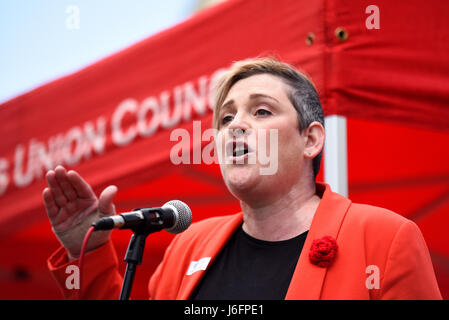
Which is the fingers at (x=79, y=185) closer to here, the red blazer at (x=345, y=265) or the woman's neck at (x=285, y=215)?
the red blazer at (x=345, y=265)

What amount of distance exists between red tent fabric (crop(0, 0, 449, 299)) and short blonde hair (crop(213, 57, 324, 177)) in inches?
9.2

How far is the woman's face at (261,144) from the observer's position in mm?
1607

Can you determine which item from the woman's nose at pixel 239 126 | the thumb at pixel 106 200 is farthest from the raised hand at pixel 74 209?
the woman's nose at pixel 239 126

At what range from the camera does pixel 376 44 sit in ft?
6.76

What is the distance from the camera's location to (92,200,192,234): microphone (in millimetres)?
1228

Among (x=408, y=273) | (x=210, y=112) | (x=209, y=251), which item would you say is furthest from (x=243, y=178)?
(x=210, y=112)

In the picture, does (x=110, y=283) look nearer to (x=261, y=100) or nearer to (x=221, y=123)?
(x=221, y=123)

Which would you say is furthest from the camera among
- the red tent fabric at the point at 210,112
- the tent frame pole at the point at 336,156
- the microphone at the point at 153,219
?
the red tent fabric at the point at 210,112

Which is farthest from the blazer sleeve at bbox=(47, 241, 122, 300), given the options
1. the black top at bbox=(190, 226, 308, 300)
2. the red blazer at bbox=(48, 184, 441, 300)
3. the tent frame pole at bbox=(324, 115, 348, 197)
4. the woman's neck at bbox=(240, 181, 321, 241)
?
the tent frame pole at bbox=(324, 115, 348, 197)

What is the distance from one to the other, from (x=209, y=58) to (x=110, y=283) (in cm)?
116

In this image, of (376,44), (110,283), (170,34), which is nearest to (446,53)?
(376,44)

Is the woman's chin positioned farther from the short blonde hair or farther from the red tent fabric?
the red tent fabric

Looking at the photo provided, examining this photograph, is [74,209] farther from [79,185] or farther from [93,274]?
[93,274]

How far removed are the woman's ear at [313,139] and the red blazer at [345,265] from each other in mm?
129
